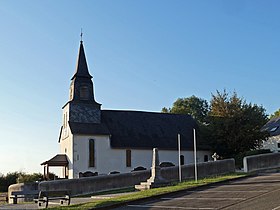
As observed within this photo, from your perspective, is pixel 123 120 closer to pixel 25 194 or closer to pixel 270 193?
pixel 25 194

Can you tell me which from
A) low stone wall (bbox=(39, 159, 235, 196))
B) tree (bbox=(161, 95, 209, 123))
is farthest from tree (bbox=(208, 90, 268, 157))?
tree (bbox=(161, 95, 209, 123))

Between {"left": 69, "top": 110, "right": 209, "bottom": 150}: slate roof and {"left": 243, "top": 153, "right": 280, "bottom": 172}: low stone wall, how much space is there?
52.0 ft

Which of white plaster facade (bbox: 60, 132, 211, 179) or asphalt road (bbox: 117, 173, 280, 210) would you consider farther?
white plaster facade (bbox: 60, 132, 211, 179)

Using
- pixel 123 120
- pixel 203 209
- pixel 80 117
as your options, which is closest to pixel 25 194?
pixel 203 209

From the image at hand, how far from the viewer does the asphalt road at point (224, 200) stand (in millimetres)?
14398

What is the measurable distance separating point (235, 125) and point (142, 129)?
10.9 metres

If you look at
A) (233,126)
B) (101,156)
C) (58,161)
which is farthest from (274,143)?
(58,161)

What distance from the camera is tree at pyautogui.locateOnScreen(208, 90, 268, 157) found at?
1623 inches

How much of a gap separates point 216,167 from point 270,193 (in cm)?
1438

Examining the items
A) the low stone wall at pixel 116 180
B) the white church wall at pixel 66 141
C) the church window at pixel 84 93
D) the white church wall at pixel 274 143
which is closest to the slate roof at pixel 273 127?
the white church wall at pixel 274 143

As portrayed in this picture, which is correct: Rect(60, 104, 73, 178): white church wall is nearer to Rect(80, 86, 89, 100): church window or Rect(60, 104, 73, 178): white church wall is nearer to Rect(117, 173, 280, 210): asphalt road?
Rect(80, 86, 89, 100): church window

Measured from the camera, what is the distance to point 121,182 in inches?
1174

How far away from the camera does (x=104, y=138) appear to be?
43.8m

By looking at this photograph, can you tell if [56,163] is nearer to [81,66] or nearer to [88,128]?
[88,128]
